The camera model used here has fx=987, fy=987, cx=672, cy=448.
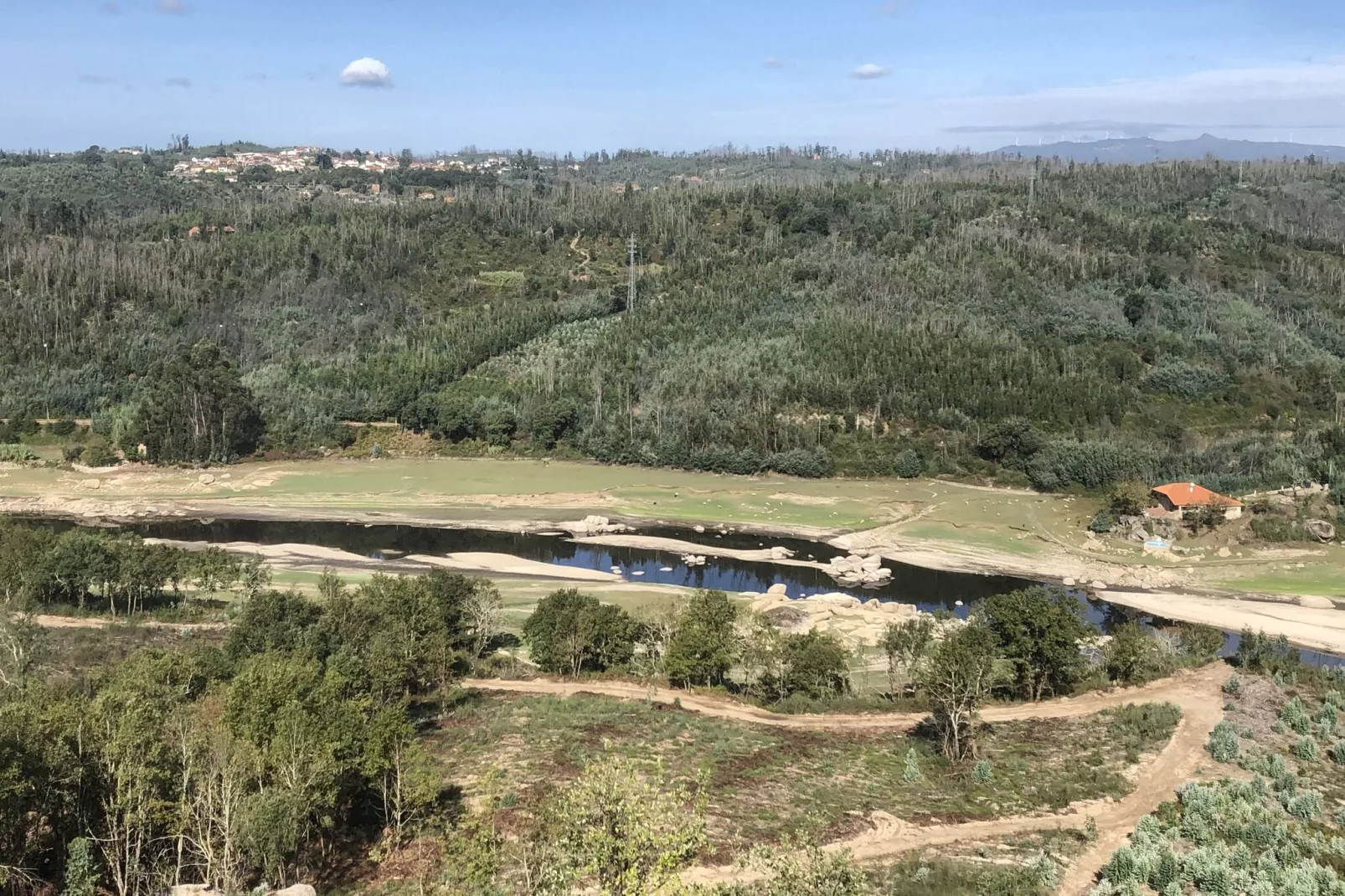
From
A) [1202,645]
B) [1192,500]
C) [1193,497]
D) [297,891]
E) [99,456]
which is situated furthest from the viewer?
[99,456]

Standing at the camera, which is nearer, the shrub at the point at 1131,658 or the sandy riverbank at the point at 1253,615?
the shrub at the point at 1131,658

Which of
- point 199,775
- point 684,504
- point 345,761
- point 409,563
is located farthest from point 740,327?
point 199,775

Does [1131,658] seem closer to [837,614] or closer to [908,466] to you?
[837,614]

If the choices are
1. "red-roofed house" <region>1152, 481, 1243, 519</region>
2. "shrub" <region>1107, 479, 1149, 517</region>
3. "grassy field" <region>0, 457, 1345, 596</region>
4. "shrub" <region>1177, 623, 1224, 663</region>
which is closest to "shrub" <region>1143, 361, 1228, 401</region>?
"grassy field" <region>0, 457, 1345, 596</region>

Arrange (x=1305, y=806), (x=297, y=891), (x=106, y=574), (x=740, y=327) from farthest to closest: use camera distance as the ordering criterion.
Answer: (x=740, y=327)
(x=106, y=574)
(x=1305, y=806)
(x=297, y=891)

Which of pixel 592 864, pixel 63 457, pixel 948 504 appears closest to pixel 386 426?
pixel 63 457

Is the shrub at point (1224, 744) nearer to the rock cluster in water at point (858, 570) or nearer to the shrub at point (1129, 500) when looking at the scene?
the rock cluster in water at point (858, 570)

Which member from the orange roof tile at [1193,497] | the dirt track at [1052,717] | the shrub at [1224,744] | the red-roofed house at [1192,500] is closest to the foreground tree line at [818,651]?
the dirt track at [1052,717]
